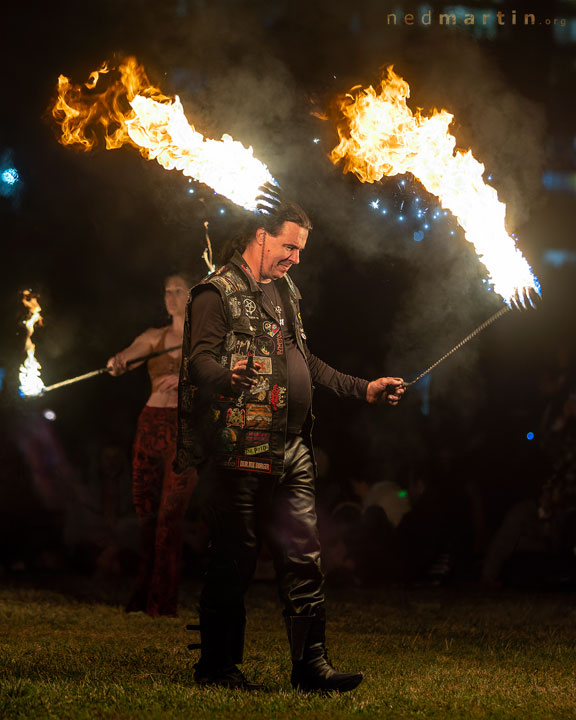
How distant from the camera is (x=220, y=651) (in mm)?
4621

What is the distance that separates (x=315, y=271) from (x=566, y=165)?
11.9 m

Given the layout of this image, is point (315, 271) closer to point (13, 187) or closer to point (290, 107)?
point (290, 107)

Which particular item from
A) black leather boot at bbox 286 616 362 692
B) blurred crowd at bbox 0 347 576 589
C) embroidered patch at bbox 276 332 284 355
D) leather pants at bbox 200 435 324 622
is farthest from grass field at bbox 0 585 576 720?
embroidered patch at bbox 276 332 284 355

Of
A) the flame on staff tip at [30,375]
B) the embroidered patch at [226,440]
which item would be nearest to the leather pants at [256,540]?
the embroidered patch at [226,440]

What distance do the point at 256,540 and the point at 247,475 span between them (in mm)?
311

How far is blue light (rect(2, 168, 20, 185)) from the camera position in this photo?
980 cm

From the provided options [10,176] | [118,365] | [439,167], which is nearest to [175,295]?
[118,365]

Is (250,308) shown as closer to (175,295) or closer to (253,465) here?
(253,465)

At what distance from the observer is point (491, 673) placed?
5234 millimetres

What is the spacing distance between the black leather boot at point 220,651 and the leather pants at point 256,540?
4cm

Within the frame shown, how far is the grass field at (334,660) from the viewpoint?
4.23m

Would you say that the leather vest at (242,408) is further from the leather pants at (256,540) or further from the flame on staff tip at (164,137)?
the flame on staff tip at (164,137)

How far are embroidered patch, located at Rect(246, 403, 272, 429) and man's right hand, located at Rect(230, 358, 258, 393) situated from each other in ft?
1.16

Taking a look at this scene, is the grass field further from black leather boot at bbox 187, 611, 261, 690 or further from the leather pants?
the leather pants
